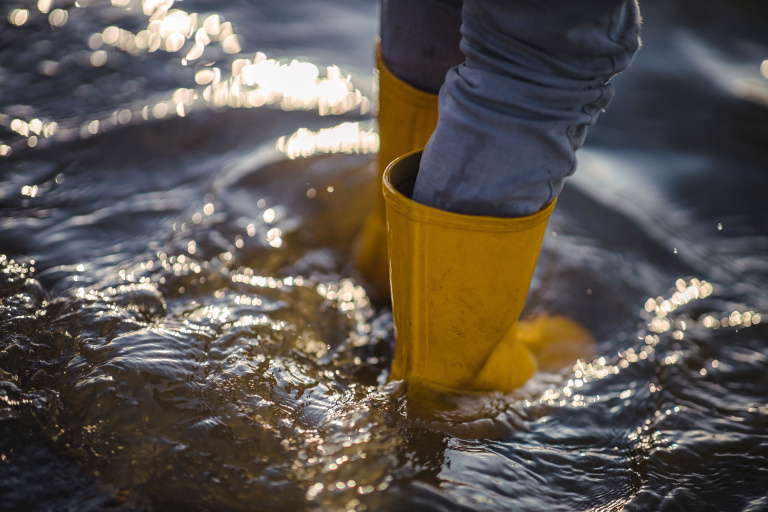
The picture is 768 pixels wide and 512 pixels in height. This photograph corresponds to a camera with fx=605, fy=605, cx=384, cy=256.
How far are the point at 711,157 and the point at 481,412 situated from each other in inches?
59.9

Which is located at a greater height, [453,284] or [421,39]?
[421,39]

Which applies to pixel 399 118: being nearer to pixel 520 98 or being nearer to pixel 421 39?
pixel 421 39

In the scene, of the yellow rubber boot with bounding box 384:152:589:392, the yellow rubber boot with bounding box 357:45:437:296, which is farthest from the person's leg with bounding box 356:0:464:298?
the yellow rubber boot with bounding box 384:152:589:392

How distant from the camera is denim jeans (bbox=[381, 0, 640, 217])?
792 millimetres

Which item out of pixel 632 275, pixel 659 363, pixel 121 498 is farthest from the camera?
pixel 632 275

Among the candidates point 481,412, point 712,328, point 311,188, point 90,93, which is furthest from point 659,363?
point 90,93

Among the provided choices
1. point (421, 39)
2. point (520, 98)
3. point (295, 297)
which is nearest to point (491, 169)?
point (520, 98)

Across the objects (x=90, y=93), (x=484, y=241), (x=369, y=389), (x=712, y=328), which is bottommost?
(x=712, y=328)

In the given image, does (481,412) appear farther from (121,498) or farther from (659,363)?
(121,498)

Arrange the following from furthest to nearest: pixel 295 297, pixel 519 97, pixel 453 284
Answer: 1. pixel 295 297
2. pixel 453 284
3. pixel 519 97

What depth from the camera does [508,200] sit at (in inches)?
35.4

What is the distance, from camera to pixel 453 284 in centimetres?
96

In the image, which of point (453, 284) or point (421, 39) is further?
point (421, 39)

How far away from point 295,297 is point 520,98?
2.32 ft
